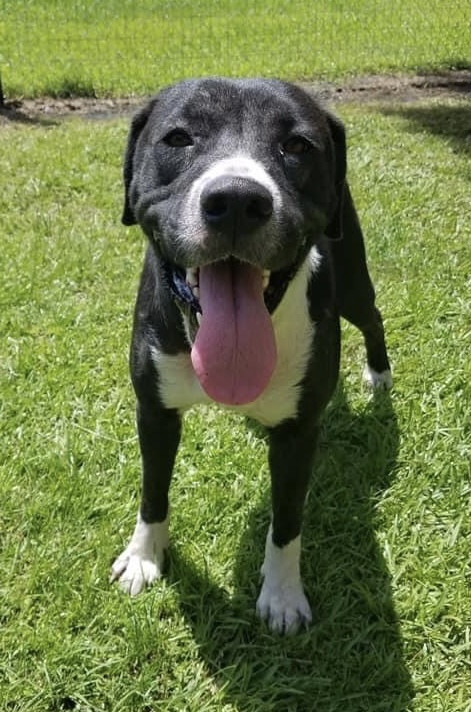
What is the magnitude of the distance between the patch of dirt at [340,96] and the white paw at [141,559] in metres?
6.10

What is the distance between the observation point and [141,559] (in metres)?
2.93

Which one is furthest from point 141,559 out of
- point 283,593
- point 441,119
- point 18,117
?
point 441,119

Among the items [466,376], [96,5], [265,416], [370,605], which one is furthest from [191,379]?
[96,5]

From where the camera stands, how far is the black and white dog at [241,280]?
210 cm

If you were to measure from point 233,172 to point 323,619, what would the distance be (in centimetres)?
173

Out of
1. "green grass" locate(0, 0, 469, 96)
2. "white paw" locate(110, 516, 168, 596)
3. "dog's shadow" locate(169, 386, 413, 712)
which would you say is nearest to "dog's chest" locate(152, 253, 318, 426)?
"white paw" locate(110, 516, 168, 596)

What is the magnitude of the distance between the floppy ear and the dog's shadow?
119 centimetres

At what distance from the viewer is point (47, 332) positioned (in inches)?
168

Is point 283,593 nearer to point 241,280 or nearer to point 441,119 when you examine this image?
point 241,280

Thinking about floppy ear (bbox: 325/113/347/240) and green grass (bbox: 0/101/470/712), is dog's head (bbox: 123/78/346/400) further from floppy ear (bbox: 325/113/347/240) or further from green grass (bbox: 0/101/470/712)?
green grass (bbox: 0/101/470/712)

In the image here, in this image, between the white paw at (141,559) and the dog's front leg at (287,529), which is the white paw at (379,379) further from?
the white paw at (141,559)

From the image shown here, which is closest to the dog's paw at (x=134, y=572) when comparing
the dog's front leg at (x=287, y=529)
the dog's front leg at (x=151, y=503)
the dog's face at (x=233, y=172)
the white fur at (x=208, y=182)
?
the dog's front leg at (x=151, y=503)

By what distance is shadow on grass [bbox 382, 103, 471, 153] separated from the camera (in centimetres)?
758

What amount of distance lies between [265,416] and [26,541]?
1.16m
